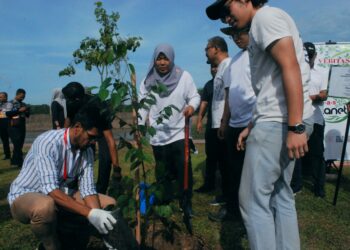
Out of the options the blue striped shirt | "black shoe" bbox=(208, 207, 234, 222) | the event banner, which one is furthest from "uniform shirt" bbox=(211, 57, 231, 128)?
the event banner

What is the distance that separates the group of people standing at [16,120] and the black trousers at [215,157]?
5.22m

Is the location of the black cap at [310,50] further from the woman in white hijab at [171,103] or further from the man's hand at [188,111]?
the man's hand at [188,111]

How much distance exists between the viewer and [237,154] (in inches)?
137

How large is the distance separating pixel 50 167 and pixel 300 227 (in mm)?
2444

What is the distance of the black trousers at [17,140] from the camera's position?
29.2 feet

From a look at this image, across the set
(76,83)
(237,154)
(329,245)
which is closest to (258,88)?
(237,154)

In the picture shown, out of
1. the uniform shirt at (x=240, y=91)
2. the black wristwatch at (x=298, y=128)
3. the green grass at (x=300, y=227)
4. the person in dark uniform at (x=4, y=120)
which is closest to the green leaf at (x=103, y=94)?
the black wristwatch at (x=298, y=128)

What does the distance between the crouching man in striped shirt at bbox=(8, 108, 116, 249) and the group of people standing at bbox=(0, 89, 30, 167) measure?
6.35 m

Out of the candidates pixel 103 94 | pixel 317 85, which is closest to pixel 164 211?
pixel 103 94

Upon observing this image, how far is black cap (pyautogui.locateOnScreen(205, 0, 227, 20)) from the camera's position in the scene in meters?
2.25

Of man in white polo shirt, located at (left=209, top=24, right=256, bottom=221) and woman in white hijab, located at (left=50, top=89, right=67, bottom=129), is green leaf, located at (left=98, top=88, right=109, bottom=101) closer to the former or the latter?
man in white polo shirt, located at (left=209, top=24, right=256, bottom=221)

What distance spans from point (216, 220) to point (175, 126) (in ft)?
3.43

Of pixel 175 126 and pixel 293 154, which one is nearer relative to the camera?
pixel 293 154

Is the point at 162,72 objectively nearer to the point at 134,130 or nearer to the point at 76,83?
the point at 76,83
